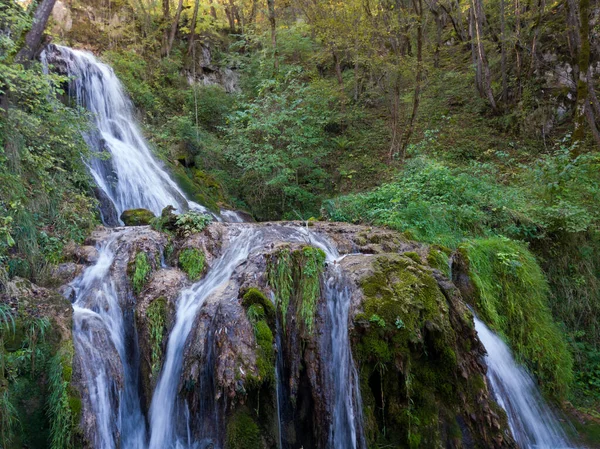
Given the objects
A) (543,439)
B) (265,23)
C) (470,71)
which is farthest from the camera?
(265,23)

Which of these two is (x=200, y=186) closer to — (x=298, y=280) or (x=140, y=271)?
(x=140, y=271)

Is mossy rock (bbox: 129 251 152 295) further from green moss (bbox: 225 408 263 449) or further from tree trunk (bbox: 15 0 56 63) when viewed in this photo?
tree trunk (bbox: 15 0 56 63)

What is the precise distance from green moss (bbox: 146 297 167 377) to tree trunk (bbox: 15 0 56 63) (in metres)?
5.00

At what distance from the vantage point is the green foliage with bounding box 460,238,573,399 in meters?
5.12

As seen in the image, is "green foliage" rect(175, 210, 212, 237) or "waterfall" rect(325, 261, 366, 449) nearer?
"waterfall" rect(325, 261, 366, 449)

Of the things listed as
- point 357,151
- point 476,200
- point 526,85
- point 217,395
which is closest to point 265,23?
point 357,151

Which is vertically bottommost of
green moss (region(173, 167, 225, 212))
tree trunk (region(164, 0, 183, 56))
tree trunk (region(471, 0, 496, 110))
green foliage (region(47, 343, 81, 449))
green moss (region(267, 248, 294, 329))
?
green foliage (region(47, 343, 81, 449))

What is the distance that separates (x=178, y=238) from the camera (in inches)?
245

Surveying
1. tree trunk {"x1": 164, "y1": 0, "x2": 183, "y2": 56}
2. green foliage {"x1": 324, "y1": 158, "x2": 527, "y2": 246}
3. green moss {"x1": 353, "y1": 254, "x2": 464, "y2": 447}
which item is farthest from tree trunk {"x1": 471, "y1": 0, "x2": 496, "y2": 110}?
tree trunk {"x1": 164, "y1": 0, "x2": 183, "y2": 56}

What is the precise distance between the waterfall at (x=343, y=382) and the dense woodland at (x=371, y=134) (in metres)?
2.29

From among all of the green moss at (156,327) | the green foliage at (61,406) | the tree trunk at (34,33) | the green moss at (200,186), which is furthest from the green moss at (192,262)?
the green moss at (200,186)

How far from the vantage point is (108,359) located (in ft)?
14.3

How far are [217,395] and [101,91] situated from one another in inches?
455

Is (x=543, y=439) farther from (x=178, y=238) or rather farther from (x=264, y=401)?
(x=178, y=238)
